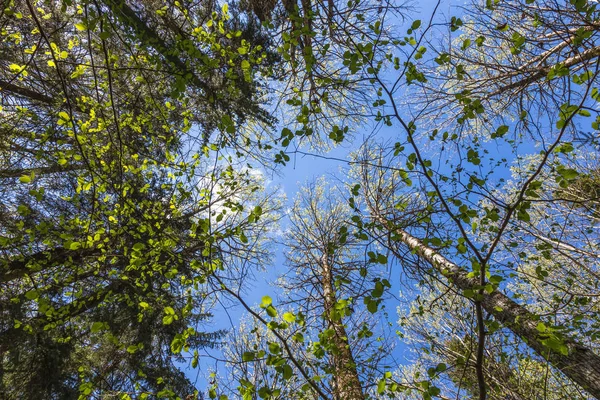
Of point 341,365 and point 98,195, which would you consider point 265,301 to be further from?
point 98,195

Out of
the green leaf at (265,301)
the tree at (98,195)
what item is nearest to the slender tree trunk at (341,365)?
the green leaf at (265,301)

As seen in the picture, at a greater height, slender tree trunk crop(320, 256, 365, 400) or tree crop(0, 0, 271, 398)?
tree crop(0, 0, 271, 398)

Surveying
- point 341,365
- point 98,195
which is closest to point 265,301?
point 341,365

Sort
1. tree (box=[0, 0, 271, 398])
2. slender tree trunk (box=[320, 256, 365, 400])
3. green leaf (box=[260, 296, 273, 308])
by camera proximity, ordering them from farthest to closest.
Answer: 1. tree (box=[0, 0, 271, 398])
2. slender tree trunk (box=[320, 256, 365, 400])
3. green leaf (box=[260, 296, 273, 308])

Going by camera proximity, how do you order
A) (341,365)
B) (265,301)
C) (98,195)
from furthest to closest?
1. (98,195)
2. (341,365)
3. (265,301)

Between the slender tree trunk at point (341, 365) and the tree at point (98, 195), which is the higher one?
the tree at point (98, 195)

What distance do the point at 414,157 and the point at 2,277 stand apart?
19.2 feet

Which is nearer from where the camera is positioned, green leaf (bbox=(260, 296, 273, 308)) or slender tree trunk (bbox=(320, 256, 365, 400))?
green leaf (bbox=(260, 296, 273, 308))

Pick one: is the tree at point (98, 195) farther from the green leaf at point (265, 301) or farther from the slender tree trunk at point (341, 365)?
the green leaf at point (265, 301)

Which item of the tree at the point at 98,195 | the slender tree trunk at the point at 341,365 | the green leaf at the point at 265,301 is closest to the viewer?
the green leaf at the point at 265,301

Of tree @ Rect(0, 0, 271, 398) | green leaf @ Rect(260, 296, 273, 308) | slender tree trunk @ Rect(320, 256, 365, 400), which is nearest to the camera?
green leaf @ Rect(260, 296, 273, 308)

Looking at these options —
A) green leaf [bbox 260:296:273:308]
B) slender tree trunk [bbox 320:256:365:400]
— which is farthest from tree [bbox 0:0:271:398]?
green leaf [bbox 260:296:273:308]

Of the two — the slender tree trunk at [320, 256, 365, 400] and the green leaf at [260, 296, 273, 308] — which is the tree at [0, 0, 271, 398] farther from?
the green leaf at [260, 296, 273, 308]

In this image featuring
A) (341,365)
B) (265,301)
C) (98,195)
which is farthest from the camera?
(98,195)
